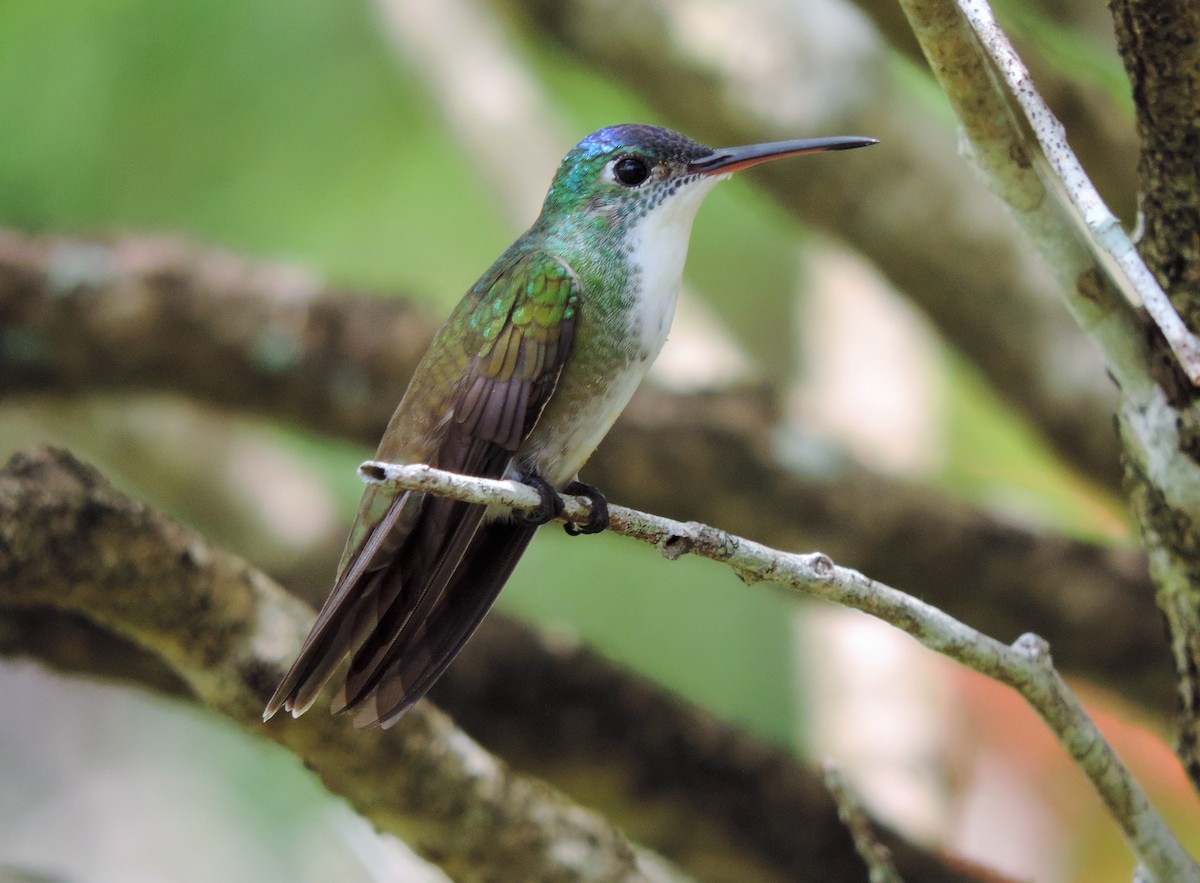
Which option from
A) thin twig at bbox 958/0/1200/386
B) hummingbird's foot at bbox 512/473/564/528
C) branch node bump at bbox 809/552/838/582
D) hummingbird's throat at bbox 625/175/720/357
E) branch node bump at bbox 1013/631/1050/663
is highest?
thin twig at bbox 958/0/1200/386

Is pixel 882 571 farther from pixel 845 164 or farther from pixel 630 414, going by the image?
pixel 845 164

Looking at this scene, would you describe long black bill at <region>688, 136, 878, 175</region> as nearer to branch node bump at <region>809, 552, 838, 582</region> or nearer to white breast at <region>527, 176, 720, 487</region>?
white breast at <region>527, 176, 720, 487</region>

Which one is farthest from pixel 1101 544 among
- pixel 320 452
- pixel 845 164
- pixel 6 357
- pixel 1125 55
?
pixel 320 452

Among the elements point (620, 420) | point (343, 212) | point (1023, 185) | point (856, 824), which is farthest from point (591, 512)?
point (343, 212)

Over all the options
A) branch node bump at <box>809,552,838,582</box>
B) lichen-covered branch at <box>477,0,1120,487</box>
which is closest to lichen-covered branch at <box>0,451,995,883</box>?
branch node bump at <box>809,552,838,582</box>

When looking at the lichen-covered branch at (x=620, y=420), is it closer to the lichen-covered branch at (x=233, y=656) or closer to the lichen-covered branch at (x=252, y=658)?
the lichen-covered branch at (x=233, y=656)

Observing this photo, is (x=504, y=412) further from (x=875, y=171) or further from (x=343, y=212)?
(x=343, y=212)

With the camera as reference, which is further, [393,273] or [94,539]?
[393,273]

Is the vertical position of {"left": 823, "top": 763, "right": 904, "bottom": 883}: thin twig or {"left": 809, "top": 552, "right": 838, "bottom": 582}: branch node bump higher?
{"left": 809, "top": 552, "right": 838, "bottom": 582}: branch node bump
